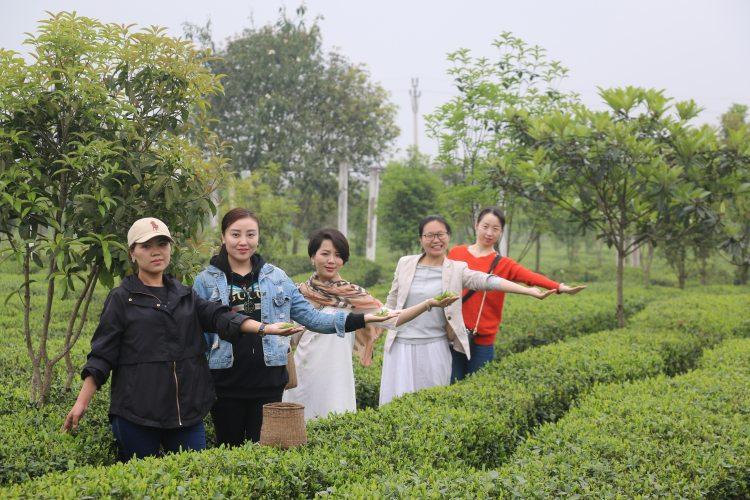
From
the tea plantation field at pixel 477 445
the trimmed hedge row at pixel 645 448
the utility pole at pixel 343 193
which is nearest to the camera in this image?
the tea plantation field at pixel 477 445

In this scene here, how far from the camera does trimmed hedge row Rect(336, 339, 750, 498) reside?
3.59 metres

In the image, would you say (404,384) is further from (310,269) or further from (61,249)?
(310,269)

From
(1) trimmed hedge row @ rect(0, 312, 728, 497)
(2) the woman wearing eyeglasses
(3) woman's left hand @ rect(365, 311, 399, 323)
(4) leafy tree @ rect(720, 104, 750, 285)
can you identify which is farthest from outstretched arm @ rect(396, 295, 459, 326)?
(4) leafy tree @ rect(720, 104, 750, 285)

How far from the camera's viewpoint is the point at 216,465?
3402 millimetres

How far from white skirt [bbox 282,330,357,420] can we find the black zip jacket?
4.23 ft

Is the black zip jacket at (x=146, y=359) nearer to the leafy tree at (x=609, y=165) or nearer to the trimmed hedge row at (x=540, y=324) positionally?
the trimmed hedge row at (x=540, y=324)

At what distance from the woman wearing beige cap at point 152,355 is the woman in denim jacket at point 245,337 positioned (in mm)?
327

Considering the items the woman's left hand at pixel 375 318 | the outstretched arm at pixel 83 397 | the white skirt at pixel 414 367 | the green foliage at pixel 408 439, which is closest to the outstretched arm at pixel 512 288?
the white skirt at pixel 414 367

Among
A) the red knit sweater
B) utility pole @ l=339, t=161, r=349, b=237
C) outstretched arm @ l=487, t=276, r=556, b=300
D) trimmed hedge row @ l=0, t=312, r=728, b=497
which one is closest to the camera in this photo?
trimmed hedge row @ l=0, t=312, r=728, b=497

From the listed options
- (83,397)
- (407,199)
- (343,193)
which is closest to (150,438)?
(83,397)

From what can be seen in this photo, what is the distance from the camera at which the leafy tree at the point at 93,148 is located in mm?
4418

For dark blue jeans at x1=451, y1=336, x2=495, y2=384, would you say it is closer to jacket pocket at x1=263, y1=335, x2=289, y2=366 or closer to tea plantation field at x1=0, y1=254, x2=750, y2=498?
tea plantation field at x1=0, y1=254, x2=750, y2=498

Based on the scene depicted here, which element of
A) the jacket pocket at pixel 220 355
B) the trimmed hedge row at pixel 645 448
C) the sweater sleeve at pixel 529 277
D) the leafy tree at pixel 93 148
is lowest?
the trimmed hedge row at pixel 645 448

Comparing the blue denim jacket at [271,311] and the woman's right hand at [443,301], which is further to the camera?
the woman's right hand at [443,301]
